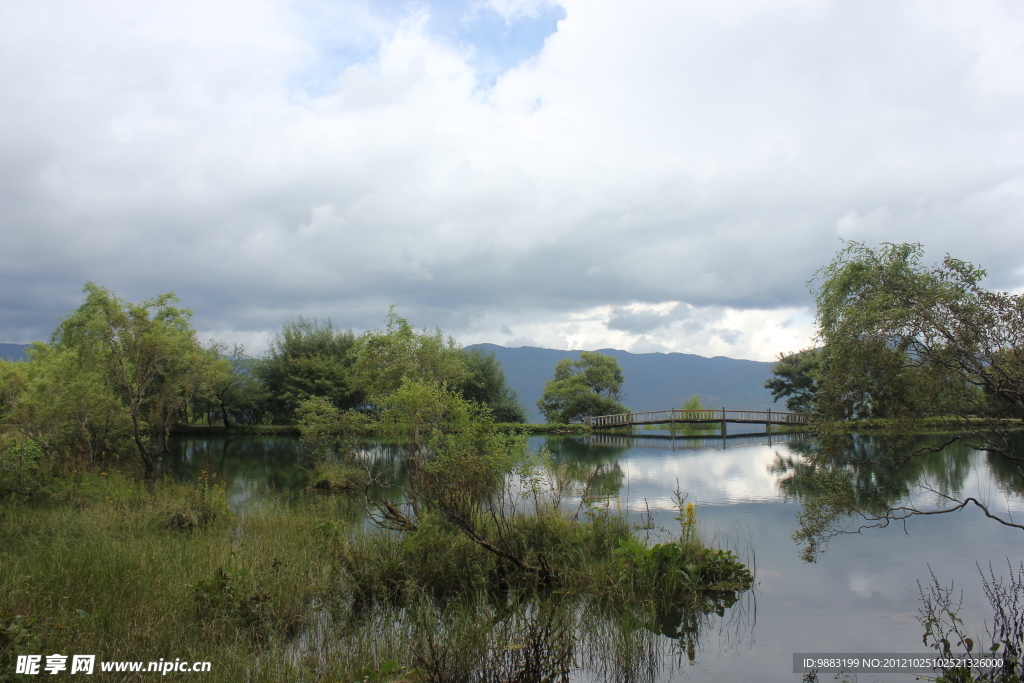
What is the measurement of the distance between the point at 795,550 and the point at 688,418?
2987 centimetres

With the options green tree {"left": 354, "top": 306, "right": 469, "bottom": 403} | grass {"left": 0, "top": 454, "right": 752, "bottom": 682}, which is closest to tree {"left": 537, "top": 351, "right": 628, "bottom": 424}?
green tree {"left": 354, "top": 306, "right": 469, "bottom": 403}

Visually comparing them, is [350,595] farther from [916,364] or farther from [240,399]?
[240,399]

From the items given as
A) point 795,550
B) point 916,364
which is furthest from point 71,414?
point 916,364

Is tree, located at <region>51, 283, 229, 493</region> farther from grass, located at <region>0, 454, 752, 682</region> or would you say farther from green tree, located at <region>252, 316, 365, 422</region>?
green tree, located at <region>252, 316, 365, 422</region>

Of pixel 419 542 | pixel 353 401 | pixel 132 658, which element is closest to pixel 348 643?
pixel 132 658

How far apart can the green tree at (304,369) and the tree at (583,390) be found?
13706 mm

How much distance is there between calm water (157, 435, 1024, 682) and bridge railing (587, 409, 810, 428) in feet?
43.9

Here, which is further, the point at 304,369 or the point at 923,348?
the point at 304,369

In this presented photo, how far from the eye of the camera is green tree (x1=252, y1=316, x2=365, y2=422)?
38562mm

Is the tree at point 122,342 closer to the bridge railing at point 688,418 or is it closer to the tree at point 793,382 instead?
the bridge railing at point 688,418

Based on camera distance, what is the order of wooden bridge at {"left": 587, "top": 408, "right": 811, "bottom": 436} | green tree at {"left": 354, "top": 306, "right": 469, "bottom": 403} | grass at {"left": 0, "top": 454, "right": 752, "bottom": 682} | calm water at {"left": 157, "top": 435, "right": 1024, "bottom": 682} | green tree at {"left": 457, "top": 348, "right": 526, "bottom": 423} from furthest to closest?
green tree at {"left": 457, "top": 348, "right": 526, "bottom": 423}
wooden bridge at {"left": 587, "top": 408, "right": 811, "bottom": 436}
green tree at {"left": 354, "top": 306, "right": 469, "bottom": 403}
calm water at {"left": 157, "top": 435, "right": 1024, "bottom": 682}
grass at {"left": 0, "top": 454, "right": 752, "bottom": 682}

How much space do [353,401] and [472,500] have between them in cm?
3359

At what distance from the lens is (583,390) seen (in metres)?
41.9

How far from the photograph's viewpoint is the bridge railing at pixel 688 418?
1495 inches
